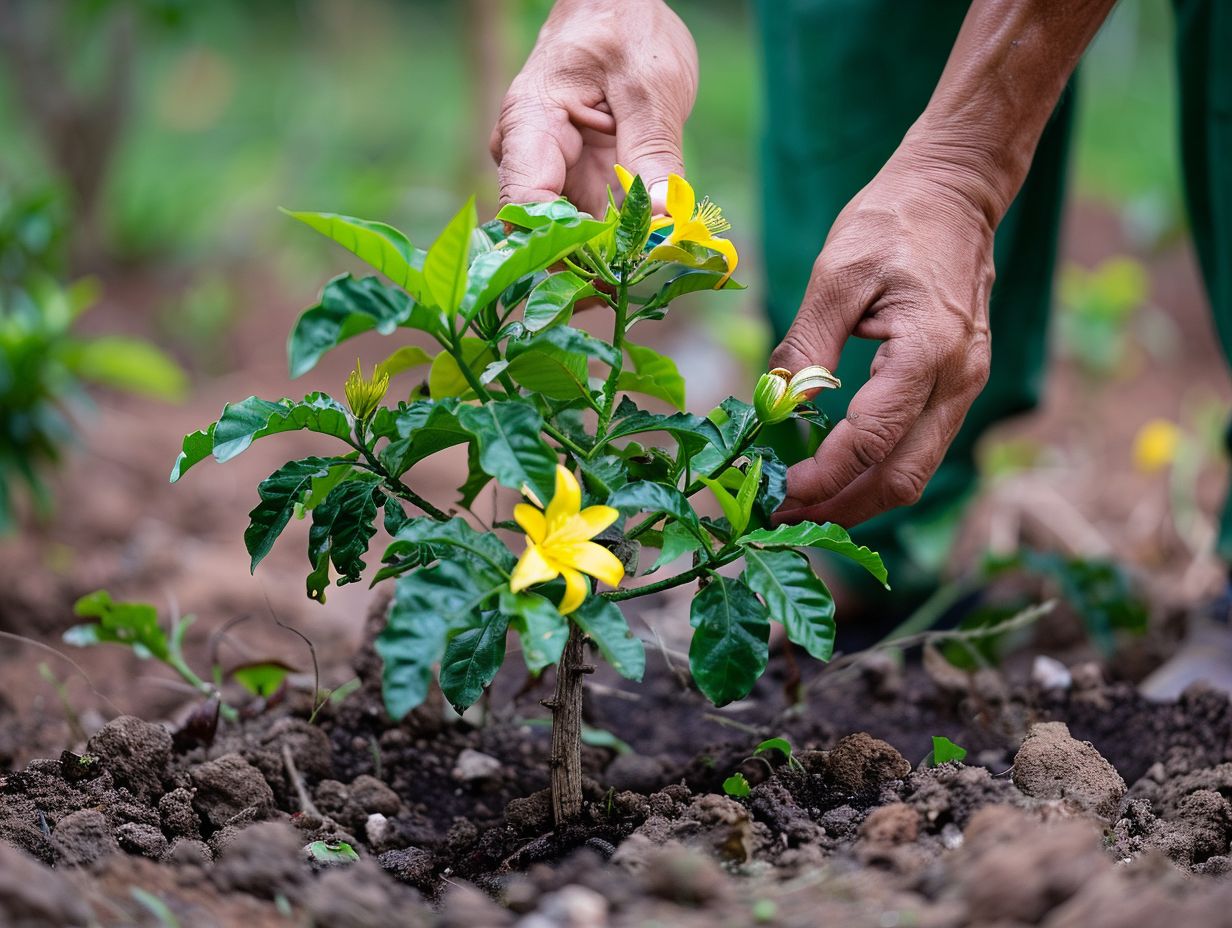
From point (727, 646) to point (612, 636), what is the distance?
0.47 feet

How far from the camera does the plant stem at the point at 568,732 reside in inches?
50.3

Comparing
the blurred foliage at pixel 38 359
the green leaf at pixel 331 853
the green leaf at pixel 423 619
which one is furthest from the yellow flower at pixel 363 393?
the blurred foliage at pixel 38 359

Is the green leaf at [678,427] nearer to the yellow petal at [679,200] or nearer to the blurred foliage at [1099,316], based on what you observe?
the yellow petal at [679,200]

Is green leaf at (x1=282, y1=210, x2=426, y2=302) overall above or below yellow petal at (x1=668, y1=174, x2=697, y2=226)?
below

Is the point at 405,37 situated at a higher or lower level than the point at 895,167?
higher

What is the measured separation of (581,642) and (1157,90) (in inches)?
363

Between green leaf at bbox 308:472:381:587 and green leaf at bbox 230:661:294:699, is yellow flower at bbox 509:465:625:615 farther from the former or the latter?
green leaf at bbox 230:661:294:699

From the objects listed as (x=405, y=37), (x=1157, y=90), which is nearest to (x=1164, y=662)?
(x=1157, y=90)

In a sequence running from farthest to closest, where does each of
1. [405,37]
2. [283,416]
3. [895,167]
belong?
[405,37] < [895,167] < [283,416]

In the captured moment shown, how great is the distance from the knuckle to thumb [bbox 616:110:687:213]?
1.54 ft

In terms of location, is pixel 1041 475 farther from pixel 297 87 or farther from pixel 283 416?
pixel 297 87

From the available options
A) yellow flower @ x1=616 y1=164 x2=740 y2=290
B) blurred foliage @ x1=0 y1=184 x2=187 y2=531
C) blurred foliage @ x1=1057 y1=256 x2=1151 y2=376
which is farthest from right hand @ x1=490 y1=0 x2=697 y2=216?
blurred foliage @ x1=1057 y1=256 x2=1151 y2=376

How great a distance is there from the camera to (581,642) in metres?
1.28

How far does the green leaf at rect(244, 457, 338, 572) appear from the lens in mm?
1196
